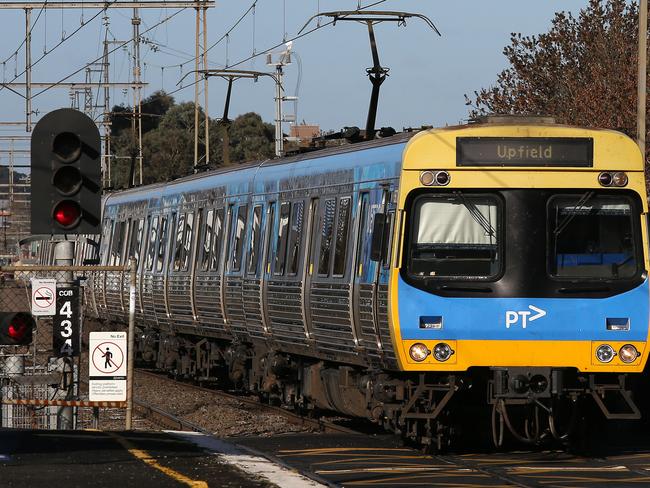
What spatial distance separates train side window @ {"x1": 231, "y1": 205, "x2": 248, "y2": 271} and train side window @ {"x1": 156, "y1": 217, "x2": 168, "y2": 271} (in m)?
4.87

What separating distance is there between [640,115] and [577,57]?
18436 mm

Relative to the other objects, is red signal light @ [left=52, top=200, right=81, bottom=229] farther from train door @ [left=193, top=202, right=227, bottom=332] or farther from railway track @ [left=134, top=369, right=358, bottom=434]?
train door @ [left=193, top=202, right=227, bottom=332]

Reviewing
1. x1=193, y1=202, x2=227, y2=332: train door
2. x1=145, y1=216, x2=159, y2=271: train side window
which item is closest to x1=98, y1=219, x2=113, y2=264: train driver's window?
x1=145, y1=216, x2=159, y2=271: train side window

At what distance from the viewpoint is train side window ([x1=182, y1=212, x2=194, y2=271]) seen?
25.8m

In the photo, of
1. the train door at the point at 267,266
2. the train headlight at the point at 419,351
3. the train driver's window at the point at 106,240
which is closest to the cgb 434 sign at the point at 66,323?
the train headlight at the point at 419,351

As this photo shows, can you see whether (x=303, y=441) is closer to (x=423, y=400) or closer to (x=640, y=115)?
(x=423, y=400)

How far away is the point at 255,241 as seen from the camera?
21.5 metres

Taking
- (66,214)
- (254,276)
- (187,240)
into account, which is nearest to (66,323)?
(66,214)

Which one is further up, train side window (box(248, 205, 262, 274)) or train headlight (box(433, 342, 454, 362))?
train side window (box(248, 205, 262, 274))

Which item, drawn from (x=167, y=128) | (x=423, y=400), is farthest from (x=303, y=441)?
(x=167, y=128)

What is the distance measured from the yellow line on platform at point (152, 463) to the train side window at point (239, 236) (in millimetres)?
6614

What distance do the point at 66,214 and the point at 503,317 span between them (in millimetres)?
3937

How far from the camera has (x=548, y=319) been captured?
15.3 meters

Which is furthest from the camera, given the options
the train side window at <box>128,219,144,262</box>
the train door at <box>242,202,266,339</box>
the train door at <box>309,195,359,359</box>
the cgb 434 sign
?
the train side window at <box>128,219,144,262</box>
